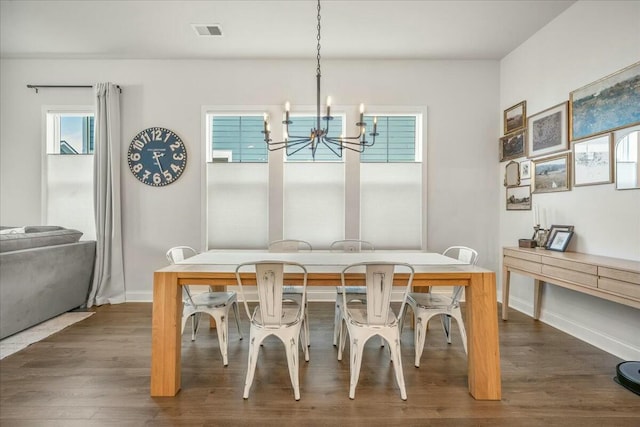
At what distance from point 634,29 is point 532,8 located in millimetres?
901

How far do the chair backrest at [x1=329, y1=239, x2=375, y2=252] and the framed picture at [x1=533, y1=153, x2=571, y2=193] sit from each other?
1.88m

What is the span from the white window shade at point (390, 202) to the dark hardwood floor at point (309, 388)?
1.50 meters

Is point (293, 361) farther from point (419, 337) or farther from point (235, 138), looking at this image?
point (235, 138)

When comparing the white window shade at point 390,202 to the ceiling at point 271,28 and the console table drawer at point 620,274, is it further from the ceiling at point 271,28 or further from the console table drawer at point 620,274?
the console table drawer at point 620,274

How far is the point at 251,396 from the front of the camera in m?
2.03

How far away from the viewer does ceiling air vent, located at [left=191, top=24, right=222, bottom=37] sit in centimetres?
336

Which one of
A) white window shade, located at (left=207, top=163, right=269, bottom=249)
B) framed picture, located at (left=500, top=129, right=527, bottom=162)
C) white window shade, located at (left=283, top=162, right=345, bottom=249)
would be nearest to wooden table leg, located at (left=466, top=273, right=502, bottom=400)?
white window shade, located at (left=283, top=162, right=345, bottom=249)

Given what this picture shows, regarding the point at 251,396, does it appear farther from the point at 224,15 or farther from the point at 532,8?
the point at 532,8

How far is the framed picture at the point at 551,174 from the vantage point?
3.12 m

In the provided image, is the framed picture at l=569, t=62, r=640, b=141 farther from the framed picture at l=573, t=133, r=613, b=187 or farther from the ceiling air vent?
the ceiling air vent

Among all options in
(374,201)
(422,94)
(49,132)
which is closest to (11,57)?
(49,132)

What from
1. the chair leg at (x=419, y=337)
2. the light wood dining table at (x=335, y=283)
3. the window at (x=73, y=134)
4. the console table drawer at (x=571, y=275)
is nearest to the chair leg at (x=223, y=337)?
the light wood dining table at (x=335, y=283)

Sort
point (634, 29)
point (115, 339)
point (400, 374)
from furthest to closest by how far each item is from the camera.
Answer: point (115, 339) < point (634, 29) < point (400, 374)

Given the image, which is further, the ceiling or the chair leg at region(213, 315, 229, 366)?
the ceiling
